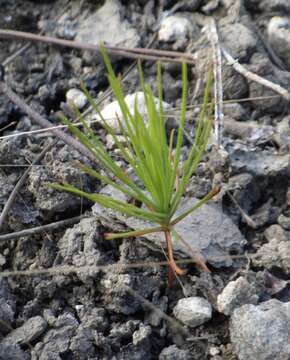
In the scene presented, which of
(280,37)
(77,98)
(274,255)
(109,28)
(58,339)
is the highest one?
(109,28)

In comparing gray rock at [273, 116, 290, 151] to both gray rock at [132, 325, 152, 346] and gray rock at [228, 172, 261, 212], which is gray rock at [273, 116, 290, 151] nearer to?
gray rock at [228, 172, 261, 212]

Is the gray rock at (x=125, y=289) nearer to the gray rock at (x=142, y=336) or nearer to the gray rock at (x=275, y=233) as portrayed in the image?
the gray rock at (x=142, y=336)

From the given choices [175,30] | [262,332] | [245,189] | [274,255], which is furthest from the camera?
[175,30]

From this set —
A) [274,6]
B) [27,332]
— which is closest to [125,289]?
[27,332]

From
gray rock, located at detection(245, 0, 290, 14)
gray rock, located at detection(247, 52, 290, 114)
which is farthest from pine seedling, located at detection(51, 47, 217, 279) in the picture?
gray rock, located at detection(245, 0, 290, 14)

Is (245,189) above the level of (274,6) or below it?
below

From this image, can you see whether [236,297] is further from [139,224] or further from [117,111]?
[117,111]

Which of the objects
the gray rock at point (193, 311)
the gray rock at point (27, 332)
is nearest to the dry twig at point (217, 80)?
the gray rock at point (193, 311)
